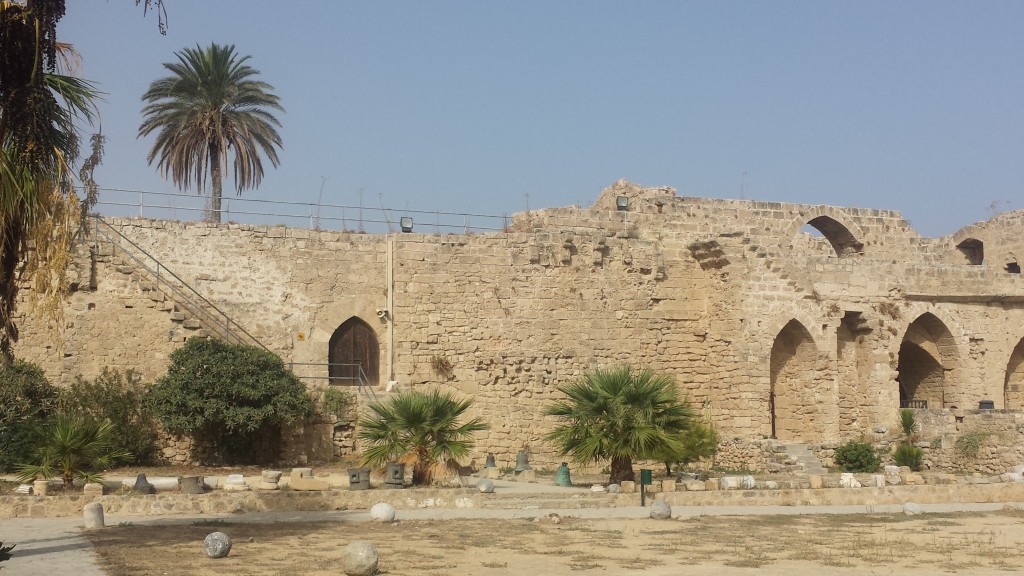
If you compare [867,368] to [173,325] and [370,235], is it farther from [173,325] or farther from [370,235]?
[173,325]

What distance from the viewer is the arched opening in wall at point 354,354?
22484mm

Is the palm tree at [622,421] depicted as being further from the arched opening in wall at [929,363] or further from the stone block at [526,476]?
the arched opening in wall at [929,363]

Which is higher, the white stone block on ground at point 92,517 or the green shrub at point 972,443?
the green shrub at point 972,443

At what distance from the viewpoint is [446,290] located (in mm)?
22984

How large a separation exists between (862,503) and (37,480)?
458 inches

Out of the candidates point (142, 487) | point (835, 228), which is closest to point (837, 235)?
point (835, 228)

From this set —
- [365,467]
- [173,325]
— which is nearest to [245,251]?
[173,325]

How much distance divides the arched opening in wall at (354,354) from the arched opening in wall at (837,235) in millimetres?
10929

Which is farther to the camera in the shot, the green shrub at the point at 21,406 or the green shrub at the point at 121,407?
the green shrub at the point at 121,407

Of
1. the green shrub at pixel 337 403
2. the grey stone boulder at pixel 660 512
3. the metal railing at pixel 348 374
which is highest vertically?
the metal railing at pixel 348 374

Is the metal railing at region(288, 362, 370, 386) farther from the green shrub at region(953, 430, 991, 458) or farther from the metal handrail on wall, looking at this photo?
the green shrub at region(953, 430, 991, 458)

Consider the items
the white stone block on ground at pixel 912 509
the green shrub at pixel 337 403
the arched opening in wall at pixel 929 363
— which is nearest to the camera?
the white stone block on ground at pixel 912 509

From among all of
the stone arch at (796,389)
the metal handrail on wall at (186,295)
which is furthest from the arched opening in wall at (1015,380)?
the metal handrail on wall at (186,295)

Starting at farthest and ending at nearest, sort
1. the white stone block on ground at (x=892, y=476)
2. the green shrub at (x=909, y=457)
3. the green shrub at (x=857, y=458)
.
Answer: the green shrub at (x=909, y=457)
the green shrub at (x=857, y=458)
the white stone block on ground at (x=892, y=476)
